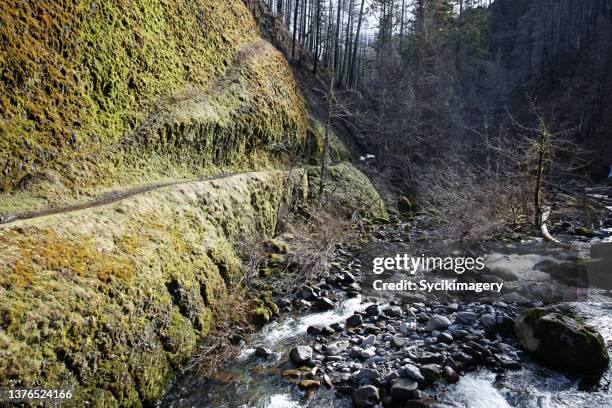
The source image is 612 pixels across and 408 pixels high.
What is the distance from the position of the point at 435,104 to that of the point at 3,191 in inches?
1222

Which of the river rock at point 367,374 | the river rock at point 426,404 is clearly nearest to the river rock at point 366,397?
the river rock at point 367,374

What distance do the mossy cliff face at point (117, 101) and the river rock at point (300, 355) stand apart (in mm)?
→ 5550

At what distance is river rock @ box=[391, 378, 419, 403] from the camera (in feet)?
20.1

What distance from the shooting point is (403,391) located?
6156 mm

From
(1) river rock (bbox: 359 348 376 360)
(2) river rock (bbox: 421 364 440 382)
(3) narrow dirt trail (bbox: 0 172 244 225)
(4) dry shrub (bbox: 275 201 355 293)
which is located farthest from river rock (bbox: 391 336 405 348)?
(3) narrow dirt trail (bbox: 0 172 244 225)

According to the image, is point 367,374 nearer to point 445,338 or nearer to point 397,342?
point 397,342

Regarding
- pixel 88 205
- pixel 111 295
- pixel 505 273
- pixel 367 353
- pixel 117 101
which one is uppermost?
pixel 117 101

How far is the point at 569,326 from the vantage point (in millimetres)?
7102

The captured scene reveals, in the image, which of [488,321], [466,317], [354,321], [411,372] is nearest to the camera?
[411,372]

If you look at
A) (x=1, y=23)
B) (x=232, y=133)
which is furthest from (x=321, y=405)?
(x=232, y=133)

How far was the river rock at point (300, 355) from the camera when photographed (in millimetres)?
7277

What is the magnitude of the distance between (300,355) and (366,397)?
161 centimetres

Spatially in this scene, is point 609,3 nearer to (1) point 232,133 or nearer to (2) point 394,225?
(2) point 394,225

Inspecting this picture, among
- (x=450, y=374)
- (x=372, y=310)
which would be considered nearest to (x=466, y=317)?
(x=372, y=310)
